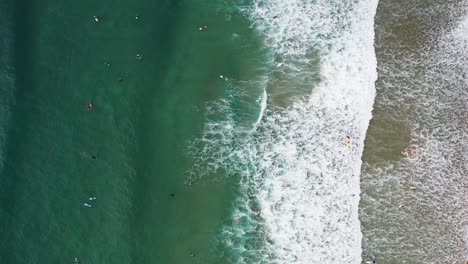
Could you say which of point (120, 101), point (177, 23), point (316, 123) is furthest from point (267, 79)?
point (120, 101)

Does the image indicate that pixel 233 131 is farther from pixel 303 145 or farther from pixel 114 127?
pixel 114 127

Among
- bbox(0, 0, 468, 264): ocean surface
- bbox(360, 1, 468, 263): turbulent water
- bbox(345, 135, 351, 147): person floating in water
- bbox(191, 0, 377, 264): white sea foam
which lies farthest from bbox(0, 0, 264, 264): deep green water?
bbox(360, 1, 468, 263): turbulent water

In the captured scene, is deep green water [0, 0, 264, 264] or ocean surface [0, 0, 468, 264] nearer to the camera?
ocean surface [0, 0, 468, 264]

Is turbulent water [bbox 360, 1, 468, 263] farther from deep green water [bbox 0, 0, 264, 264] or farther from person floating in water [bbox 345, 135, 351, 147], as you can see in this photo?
deep green water [bbox 0, 0, 264, 264]

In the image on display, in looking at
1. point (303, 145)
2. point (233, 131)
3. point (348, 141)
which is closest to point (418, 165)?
point (348, 141)

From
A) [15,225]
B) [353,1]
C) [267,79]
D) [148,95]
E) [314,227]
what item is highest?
[353,1]

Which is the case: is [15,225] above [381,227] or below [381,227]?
below

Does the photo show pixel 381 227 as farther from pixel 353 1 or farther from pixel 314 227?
pixel 353 1
